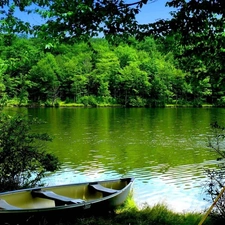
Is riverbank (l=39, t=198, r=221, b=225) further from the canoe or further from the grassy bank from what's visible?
the canoe

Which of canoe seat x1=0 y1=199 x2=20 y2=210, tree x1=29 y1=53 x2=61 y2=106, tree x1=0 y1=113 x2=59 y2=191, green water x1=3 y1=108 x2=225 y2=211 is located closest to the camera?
canoe seat x1=0 y1=199 x2=20 y2=210

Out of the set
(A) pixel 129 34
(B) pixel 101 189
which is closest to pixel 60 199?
(B) pixel 101 189

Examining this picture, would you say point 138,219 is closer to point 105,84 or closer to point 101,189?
point 101,189

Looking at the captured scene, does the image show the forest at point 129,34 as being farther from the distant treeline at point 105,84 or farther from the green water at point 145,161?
the distant treeline at point 105,84

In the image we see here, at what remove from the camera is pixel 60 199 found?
24.8 feet

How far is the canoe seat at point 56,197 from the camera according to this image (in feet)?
24.3

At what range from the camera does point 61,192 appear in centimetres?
856

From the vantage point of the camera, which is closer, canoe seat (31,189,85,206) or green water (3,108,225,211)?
canoe seat (31,189,85,206)

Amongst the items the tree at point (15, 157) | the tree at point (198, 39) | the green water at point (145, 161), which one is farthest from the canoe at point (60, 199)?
the tree at point (198, 39)

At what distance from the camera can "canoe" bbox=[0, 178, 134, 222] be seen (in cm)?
648

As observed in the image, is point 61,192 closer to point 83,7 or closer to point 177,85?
point 83,7

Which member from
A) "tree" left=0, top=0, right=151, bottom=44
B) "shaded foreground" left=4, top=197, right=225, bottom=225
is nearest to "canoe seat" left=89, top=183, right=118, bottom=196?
"shaded foreground" left=4, top=197, right=225, bottom=225

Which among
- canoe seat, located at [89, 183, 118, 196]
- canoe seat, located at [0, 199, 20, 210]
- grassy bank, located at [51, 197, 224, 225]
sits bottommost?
grassy bank, located at [51, 197, 224, 225]

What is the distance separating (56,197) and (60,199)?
0.15 metres
